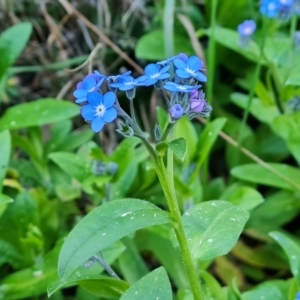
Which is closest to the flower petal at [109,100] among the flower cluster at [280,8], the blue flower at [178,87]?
the blue flower at [178,87]

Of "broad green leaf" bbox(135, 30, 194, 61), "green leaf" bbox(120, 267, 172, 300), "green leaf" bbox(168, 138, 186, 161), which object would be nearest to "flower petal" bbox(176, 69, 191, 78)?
"green leaf" bbox(168, 138, 186, 161)

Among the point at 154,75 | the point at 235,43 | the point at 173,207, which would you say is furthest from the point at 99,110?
the point at 235,43

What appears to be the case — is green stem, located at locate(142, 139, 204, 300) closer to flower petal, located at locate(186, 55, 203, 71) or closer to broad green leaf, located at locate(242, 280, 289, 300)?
flower petal, located at locate(186, 55, 203, 71)

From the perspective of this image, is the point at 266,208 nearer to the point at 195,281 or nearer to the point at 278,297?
the point at 278,297

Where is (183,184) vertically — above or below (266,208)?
above

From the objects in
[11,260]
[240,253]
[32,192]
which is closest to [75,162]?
[32,192]

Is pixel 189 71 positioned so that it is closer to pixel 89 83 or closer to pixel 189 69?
pixel 189 69
